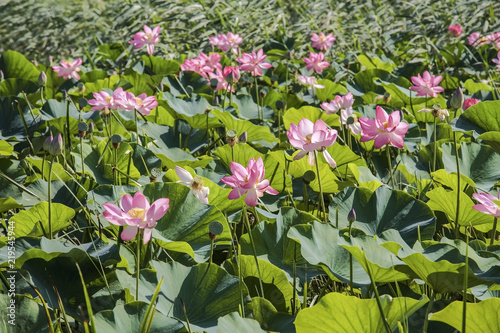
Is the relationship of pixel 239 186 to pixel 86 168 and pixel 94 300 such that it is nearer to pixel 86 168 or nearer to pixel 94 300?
pixel 94 300

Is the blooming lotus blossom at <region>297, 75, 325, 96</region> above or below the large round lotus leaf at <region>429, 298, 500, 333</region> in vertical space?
below

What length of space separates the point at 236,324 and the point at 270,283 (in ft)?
0.61

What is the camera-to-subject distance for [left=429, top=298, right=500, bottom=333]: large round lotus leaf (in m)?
0.62

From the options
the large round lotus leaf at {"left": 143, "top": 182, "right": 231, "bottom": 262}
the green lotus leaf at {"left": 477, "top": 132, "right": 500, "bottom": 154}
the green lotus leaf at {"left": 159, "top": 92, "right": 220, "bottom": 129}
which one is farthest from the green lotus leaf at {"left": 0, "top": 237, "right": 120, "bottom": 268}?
the green lotus leaf at {"left": 477, "top": 132, "right": 500, "bottom": 154}

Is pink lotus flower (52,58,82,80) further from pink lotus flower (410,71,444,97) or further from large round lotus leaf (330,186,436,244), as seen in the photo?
large round lotus leaf (330,186,436,244)

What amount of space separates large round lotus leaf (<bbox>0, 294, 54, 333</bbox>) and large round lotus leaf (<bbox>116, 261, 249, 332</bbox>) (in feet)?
0.46

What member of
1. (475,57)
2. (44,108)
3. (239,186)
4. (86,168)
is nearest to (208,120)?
(86,168)

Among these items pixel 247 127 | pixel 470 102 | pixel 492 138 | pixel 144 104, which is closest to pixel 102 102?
pixel 144 104

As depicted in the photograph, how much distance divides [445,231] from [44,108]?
1.21 metres

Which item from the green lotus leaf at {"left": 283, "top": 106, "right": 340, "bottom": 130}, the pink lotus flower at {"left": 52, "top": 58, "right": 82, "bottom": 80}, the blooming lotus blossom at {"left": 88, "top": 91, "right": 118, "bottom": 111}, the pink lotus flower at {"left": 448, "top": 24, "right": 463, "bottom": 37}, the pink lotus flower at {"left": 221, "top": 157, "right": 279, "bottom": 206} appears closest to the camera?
the pink lotus flower at {"left": 221, "top": 157, "right": 279, "bottom": 206}

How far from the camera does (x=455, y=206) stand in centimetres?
100

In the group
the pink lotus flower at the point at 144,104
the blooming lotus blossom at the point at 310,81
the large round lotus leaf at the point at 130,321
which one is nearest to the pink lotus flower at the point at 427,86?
the blooming lotus blossom at the point at 310,81

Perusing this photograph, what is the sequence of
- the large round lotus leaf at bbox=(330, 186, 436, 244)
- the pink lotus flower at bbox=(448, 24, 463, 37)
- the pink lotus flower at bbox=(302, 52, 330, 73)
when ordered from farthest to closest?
the pink lotus flower at bbox=(448, 24, 463, 37) < the pink lotus flower at bbox=(302, 52, 330, 73) < the large round lotus leaf at bbox=(330, 186, 436, 244)

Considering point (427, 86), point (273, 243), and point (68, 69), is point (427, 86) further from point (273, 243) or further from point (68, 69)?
point (68, 69)
